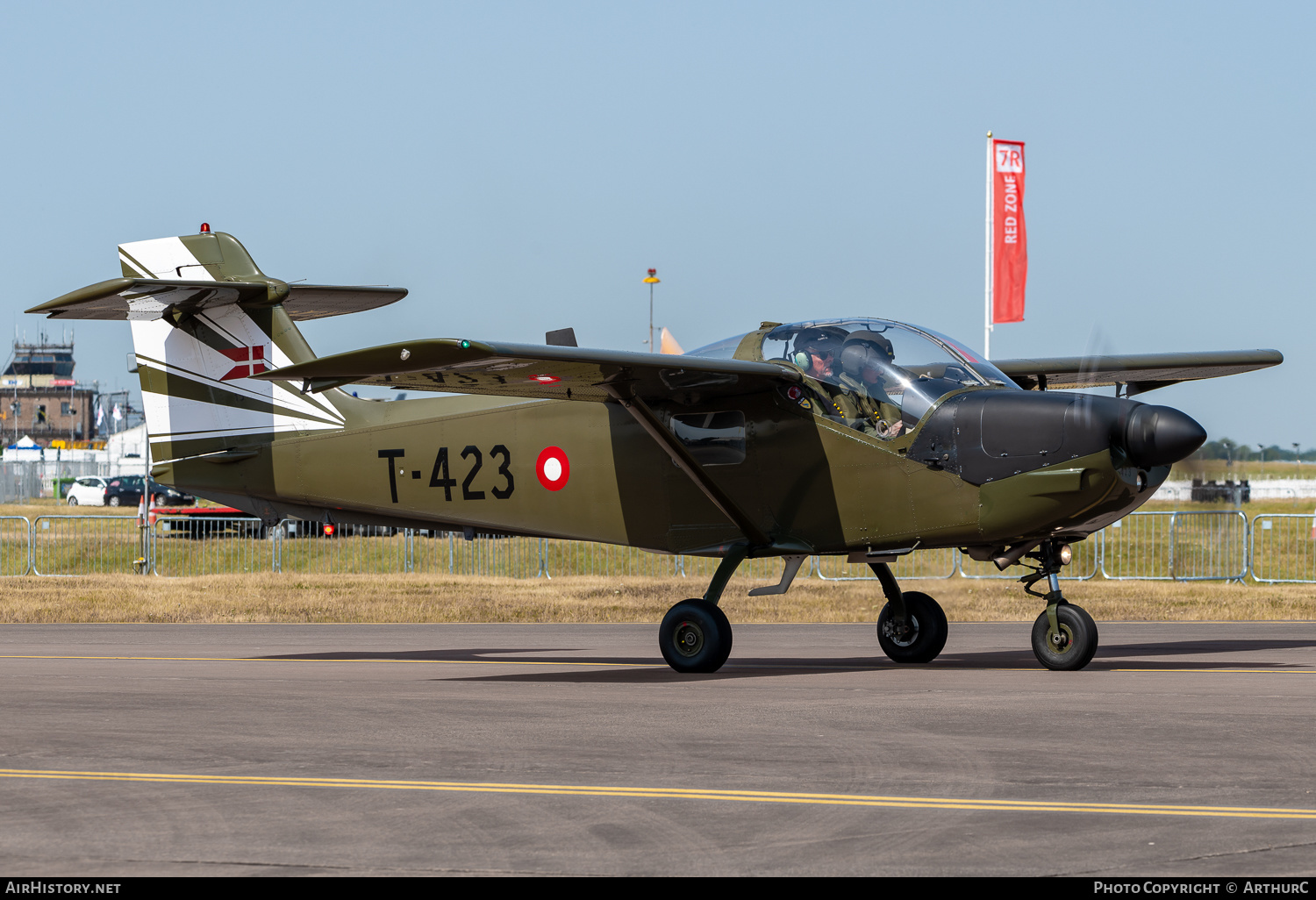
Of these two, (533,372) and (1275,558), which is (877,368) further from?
(1275,558)

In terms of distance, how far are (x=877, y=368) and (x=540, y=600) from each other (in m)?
11.9

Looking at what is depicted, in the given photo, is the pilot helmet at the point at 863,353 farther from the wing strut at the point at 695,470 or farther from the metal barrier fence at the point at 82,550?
the metal barrier fence at the point at 82,550

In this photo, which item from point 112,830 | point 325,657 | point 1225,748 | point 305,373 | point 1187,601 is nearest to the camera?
point 112,830

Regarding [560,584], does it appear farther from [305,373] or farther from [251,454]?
[305,373]

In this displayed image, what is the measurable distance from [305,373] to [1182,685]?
7.72 meters

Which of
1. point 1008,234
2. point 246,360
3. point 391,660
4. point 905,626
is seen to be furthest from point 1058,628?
point 1008,234

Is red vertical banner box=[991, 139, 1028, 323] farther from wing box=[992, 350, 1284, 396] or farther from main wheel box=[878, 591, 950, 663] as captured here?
main wheel box=[878, 591, 950, 663]

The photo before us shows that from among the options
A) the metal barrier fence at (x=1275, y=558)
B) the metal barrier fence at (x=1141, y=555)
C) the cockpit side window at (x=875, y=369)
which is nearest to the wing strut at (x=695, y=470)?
the cockpit side window at (x=875, y=369)

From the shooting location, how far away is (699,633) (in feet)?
45.4

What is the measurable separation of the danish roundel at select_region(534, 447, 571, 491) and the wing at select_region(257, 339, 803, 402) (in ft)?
3.28

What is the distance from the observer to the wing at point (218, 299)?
15.6m

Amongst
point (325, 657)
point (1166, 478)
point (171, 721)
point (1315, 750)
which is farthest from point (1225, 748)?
point (325, 657)

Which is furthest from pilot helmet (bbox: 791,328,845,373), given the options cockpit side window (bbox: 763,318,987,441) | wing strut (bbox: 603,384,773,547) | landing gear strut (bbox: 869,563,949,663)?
landing gear strut (bbox: 869,563,949,663)

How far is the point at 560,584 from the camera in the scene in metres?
26.2
